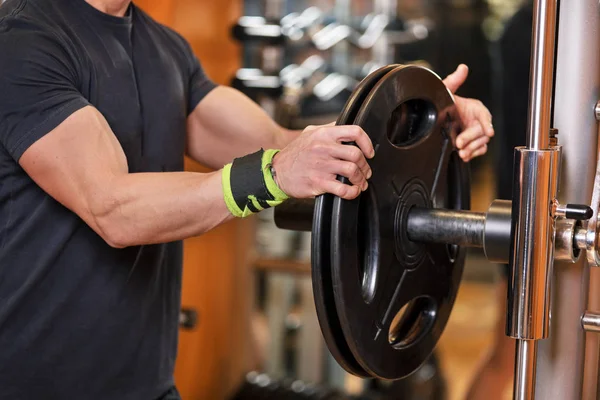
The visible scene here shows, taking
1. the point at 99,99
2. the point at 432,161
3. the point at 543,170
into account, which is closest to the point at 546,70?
the point at 543,170

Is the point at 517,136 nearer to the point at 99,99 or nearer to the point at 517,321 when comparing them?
the point at 99,99

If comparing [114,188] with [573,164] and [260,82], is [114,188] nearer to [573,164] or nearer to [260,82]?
[573,164]

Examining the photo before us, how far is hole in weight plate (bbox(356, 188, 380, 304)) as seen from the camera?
1.08 m

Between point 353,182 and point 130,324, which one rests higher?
point 353,182

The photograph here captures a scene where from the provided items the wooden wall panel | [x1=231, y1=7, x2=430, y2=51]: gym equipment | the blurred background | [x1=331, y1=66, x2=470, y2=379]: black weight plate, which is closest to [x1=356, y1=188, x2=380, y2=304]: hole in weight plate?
[x1=331, y1=66, x2=470, y2=379]: black weight plate

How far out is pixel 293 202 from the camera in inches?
46.8

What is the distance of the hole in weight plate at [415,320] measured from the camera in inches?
48.6

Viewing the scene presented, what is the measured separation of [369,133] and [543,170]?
23cm

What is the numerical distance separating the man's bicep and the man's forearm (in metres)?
0.02

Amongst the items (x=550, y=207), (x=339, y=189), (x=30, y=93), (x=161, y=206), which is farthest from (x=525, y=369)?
(x=30, y=93)

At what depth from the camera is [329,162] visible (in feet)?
3.36

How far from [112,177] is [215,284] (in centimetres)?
155

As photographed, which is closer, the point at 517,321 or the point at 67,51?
the point at 517,321

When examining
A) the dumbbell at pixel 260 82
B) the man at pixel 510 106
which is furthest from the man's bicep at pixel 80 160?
the man at pixel 510 106
